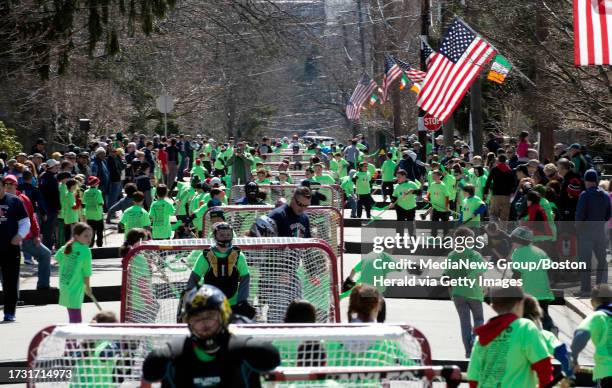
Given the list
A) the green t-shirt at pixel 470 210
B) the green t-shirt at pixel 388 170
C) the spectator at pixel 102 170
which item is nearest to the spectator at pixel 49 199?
the spectator at pixel 102 170

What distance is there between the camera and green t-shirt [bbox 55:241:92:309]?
1243 centimetres

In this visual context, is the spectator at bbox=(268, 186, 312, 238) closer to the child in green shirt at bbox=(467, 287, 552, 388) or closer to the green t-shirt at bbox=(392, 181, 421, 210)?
the child in green shirt at bbox=(467, 287, 552, 388)

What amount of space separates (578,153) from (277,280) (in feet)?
35.7

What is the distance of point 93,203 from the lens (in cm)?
2216

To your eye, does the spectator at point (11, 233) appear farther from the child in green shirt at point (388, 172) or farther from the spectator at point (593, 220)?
the child in green shirt at point (388, 172)

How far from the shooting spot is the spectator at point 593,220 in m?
16.5

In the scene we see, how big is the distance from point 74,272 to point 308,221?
2732mm

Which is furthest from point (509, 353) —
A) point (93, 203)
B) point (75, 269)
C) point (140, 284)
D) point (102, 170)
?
point (102, 170)

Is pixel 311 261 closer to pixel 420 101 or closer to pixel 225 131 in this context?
pixel 420 101

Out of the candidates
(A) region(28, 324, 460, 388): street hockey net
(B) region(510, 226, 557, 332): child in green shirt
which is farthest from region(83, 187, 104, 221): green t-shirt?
(A) region(28, 324, 460, 388): street hockey net

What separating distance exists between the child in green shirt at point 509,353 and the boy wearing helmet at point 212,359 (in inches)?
84.0

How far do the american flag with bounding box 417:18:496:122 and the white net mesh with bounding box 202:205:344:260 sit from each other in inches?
181

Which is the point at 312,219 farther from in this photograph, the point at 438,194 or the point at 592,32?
the point at 592,32

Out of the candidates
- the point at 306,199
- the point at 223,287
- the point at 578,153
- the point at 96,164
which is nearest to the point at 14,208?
the point at 306,199
